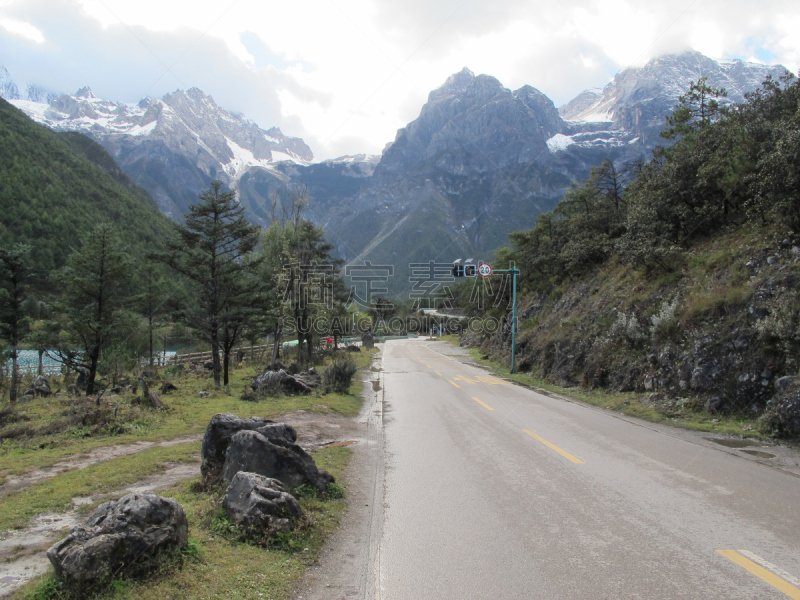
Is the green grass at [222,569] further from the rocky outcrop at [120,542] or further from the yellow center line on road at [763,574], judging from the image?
the yellow center line on road at [763,574]

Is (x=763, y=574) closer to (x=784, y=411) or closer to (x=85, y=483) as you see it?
(x=784, y=411)

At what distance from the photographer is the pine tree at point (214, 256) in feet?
59.6

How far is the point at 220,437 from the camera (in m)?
6.22

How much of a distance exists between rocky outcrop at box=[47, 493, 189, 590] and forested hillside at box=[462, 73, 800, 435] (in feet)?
34.4

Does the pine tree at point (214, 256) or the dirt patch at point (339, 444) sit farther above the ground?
the pine tree at point (214, 256)

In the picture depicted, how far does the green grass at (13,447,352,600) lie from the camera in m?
3.34

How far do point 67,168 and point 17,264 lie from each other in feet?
307

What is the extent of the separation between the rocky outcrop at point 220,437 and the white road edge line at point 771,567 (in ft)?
17.2

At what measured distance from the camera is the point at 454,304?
91500mm

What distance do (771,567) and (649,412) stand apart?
8.32 m

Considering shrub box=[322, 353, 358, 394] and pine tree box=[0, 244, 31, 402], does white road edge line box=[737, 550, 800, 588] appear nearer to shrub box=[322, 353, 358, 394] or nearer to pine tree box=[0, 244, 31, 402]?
shrub box=[322, 353, 358, 394]

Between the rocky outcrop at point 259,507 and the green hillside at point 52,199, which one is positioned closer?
the rocky outcrop at point 259,507

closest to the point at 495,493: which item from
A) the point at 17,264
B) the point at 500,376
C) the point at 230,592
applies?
the point at 230,592

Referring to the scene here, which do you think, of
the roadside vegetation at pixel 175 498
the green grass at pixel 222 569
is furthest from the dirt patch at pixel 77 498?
the green grass at pixel 222 569
